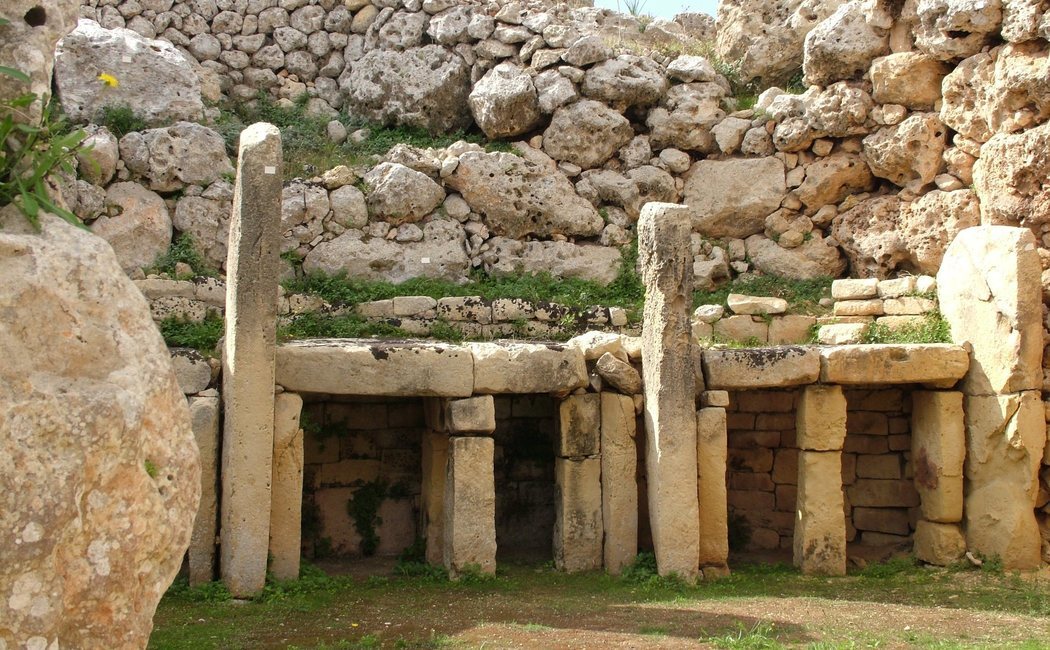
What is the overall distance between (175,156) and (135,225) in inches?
41.4

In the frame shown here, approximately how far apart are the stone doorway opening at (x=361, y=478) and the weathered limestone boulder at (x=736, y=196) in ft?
17.1

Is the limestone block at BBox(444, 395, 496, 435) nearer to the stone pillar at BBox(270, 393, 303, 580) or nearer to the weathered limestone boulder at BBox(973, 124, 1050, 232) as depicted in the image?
the stone pillar at BBox(270, 393, 303, 580)

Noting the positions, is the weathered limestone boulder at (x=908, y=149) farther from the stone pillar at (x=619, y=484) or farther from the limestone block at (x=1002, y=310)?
the stone pillar at (x=619, y=484)

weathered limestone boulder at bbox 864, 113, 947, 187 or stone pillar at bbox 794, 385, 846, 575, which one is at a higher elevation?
weathered limestone boulder at bbox 864, 113, 947, 187

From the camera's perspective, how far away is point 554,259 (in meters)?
14.4

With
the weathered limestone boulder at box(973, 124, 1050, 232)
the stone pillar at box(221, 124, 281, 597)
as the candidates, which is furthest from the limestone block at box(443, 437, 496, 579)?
the weathered limestone boulder at box(973, 124, 1050, 232)

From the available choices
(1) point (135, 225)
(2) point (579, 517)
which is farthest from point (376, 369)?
(1) point (135, 225)

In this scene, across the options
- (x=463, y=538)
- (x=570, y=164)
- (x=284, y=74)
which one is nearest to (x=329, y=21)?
(x=284, y=74)

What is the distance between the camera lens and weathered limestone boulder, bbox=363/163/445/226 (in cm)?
1389

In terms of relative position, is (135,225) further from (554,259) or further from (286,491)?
(554,259)

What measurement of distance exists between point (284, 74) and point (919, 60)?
9.21m

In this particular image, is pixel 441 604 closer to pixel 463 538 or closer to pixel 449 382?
pixel 463 538

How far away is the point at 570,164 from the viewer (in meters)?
15.1

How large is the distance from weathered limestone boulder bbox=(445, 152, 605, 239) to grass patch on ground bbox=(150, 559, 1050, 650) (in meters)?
5.10
